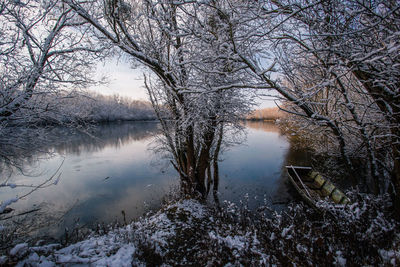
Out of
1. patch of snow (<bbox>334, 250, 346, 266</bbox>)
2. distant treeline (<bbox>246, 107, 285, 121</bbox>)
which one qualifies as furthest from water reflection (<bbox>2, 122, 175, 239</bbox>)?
patch of snow (<bbox>334, 250, 346, 266</bbox>)

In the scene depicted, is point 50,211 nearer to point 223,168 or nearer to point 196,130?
point 196,130

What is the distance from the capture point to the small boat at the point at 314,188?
8.09 metres

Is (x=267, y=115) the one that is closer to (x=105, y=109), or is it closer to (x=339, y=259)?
(x=105, y=109)

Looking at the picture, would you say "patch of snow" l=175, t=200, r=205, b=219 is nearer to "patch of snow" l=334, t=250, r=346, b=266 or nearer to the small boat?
"patch of snow" l=334, t=250, r=346, b=266

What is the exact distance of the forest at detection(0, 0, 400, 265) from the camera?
2650 millimetres

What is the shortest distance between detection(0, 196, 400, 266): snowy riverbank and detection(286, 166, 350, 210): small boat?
488 cm

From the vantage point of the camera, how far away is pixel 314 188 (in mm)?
10375

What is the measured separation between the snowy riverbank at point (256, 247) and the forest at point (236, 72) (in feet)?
0.19

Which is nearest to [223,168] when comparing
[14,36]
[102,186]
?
[102,186]

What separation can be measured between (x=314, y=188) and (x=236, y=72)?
8.76 metres

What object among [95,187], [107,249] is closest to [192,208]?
[107,249]

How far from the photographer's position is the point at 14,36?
18.7ft

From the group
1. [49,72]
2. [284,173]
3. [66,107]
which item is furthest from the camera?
[284,173]

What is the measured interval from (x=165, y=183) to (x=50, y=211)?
6.44 metres
